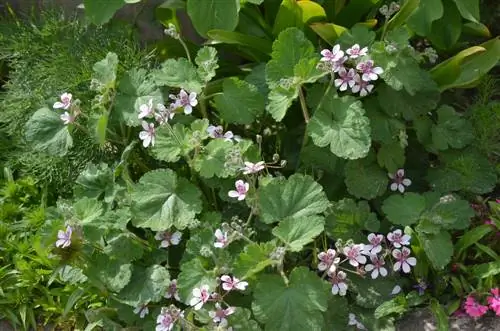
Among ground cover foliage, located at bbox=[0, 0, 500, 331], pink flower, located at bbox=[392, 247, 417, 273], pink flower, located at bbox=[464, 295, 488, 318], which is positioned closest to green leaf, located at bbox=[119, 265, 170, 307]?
ground cover foliage, located at bbox=[0, 0, 500, 331]

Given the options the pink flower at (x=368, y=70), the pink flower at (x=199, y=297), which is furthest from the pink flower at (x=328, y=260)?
the pink flower at (x=368, y=70)

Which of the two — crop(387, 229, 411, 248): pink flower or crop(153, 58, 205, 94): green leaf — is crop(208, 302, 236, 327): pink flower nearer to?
crop(387, 229, 411, 248): pink flower

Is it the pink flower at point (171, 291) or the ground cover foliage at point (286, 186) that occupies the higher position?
the ground cover foliage at point (286, 186)

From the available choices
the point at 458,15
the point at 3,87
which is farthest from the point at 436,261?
the point at 3,87

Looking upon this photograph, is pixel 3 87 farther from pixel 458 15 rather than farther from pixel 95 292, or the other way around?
pixel 458 15

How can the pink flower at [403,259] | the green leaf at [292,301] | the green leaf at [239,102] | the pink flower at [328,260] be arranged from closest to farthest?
1. the green leaf at [292,301]
2. the pink flower at [328,260]
3. the pink flower at [403,259]
4. the green leaf at [239,102]

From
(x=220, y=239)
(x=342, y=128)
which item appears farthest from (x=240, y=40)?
(x=220, y=239)

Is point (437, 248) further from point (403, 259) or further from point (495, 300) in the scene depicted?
point (495, 300)

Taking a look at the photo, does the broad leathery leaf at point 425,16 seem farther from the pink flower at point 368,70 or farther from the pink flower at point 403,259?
the pink flower at point 403,259
